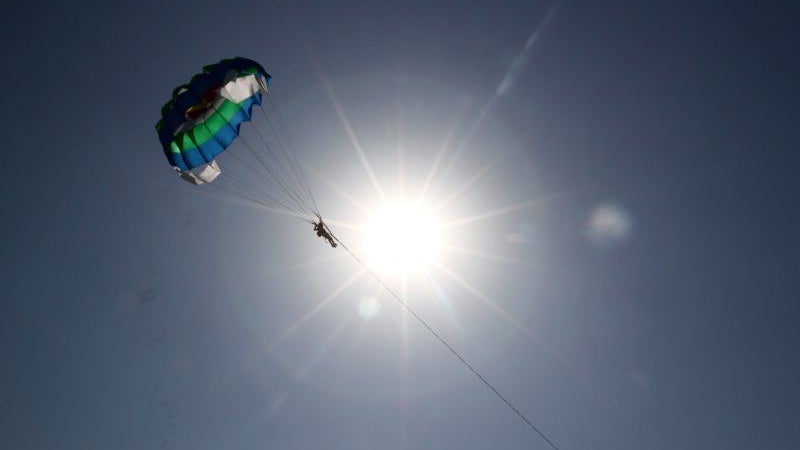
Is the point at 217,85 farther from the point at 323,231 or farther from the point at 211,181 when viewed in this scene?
the point at 323,231

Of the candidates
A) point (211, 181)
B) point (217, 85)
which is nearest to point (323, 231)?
point (211, 181)

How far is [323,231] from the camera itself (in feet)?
48.2

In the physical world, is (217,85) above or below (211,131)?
above

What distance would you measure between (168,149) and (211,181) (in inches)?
70.6

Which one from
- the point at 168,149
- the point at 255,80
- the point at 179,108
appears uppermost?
the point at 255,80

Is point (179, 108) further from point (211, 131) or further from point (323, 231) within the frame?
point (323, 231)

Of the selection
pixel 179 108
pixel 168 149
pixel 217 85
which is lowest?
pixel 168 149

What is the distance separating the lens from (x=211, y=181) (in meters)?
15.8

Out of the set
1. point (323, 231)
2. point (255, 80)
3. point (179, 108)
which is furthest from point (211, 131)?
point (323, 231)

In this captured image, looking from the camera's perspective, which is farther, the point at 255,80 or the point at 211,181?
the point at 211,181

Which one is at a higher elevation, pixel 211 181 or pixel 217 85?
pixel 217 85

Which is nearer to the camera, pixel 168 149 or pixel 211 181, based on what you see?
pixel 168 149

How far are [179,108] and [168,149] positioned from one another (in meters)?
1.54

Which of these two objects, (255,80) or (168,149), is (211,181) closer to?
(168,149)
